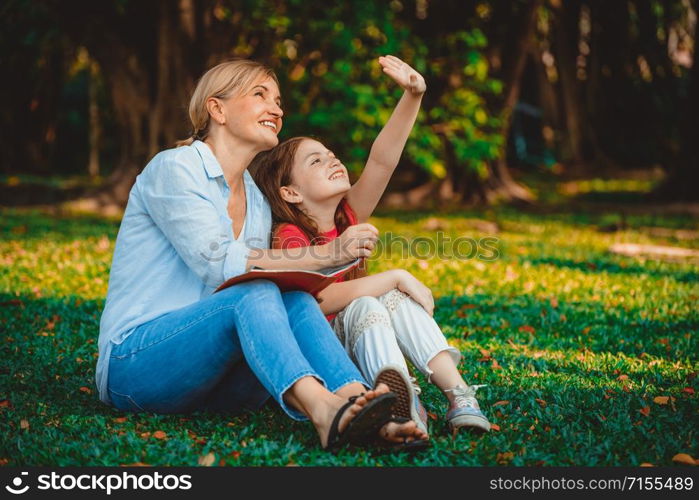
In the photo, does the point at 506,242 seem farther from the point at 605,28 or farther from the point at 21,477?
the point at 605,28

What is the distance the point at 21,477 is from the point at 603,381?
2.96 metres

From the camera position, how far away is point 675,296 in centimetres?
682

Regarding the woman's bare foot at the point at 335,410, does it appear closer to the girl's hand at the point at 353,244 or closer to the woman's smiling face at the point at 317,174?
the girl's hand at the point at 353,244

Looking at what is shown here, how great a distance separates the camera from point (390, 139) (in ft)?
12.6

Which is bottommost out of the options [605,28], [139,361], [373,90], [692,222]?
[692,222]

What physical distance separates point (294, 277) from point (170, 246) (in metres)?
0.62

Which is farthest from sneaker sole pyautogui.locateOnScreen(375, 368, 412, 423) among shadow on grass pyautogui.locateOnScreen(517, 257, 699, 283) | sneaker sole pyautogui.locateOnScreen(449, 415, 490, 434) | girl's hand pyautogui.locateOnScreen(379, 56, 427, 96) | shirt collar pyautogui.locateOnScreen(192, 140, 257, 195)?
shadow on grass pyautogui.locateOnScreen(517, 257, 699, 283)

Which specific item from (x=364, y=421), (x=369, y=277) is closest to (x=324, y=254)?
(x=369, y=277)

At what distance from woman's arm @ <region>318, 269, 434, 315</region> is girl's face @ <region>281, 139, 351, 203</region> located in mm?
467

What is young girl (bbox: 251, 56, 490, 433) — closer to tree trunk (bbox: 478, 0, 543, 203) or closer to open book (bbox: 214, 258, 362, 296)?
open book (bbox: 214, 258, 362, 296)

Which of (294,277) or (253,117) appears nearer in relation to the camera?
(294,277)

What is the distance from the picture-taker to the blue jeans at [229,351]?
296 cm

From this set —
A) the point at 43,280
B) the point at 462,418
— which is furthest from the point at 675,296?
the point at 43,280

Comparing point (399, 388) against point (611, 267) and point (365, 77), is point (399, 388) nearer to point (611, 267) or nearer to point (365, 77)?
point (611, 267)
